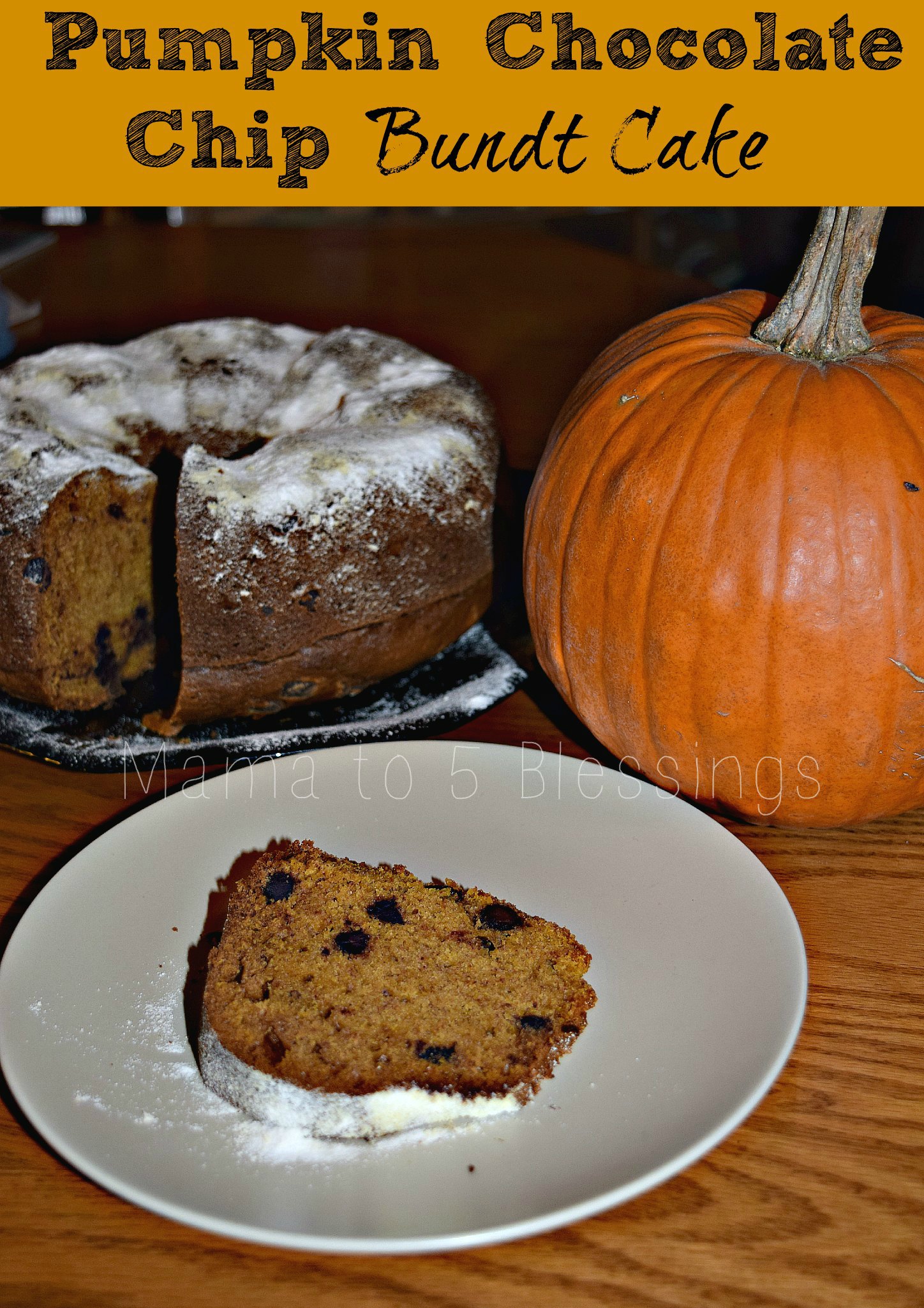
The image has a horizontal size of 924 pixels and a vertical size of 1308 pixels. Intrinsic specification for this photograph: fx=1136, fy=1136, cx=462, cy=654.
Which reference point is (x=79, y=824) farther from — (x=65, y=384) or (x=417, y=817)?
(x=65, y=384)

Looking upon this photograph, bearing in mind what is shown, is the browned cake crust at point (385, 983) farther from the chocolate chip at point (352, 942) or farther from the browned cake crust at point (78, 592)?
the browned cake crust at point (78, 592)

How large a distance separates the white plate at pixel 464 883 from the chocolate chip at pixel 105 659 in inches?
16.0

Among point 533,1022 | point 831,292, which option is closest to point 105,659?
point 533,1022

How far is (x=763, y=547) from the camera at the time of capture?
103cm

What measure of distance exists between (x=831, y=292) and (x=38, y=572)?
0.96 metres

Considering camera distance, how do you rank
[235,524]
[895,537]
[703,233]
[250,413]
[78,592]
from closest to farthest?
[895,537] < [235,524] < [78,592] < [250,413] < [703,233]

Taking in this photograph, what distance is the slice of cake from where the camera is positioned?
0.83m

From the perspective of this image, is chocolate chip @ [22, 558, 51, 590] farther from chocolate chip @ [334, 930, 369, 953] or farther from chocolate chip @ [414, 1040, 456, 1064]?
chocolate chip @ [414, 1040, 456, 1064]

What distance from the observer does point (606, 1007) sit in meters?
0.94

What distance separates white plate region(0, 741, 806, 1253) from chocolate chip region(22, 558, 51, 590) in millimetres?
384

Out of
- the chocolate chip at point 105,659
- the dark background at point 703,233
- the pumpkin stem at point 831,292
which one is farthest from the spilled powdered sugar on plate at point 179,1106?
the dark background at point 703,233

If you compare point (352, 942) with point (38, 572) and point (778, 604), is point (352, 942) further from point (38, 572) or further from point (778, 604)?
point (38, 572)
